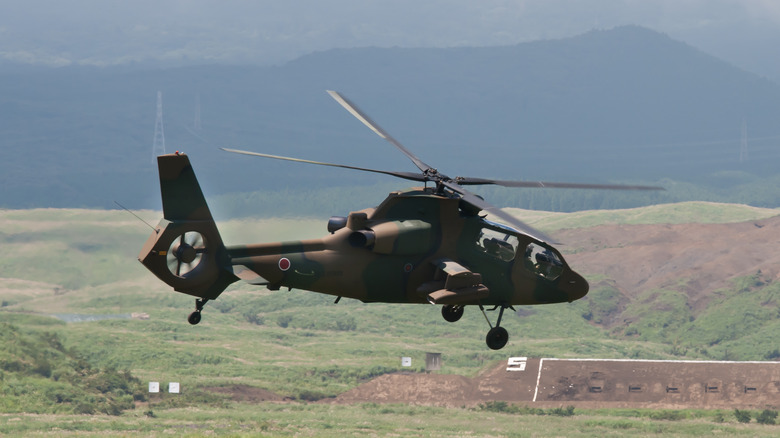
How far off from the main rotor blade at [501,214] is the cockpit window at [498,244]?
2103mm

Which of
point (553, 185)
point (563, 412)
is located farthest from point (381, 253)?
point (563, 412)

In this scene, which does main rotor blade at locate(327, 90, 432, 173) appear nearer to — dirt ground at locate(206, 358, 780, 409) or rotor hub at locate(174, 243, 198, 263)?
rotor hub at locate(174, 243, 198, 263)

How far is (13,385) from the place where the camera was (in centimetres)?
11219

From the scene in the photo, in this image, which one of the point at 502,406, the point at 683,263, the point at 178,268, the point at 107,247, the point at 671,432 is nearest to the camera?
the point at 178,268

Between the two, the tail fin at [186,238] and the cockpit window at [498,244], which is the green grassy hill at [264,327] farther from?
the tail fin at [186,238]

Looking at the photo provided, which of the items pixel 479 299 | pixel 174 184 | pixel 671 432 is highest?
pixel 174 184

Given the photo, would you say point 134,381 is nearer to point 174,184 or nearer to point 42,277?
point 42,277

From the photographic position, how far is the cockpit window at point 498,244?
38750mm

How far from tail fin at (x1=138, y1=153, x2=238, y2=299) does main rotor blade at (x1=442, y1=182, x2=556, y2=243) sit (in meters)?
7.50

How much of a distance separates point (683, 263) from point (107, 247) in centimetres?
8676

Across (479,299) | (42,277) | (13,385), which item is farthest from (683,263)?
(479,299)

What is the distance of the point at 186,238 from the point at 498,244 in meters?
10.4

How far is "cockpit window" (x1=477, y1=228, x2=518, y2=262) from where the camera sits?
3875 cm

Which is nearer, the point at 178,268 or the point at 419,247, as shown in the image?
the point at 178,268
